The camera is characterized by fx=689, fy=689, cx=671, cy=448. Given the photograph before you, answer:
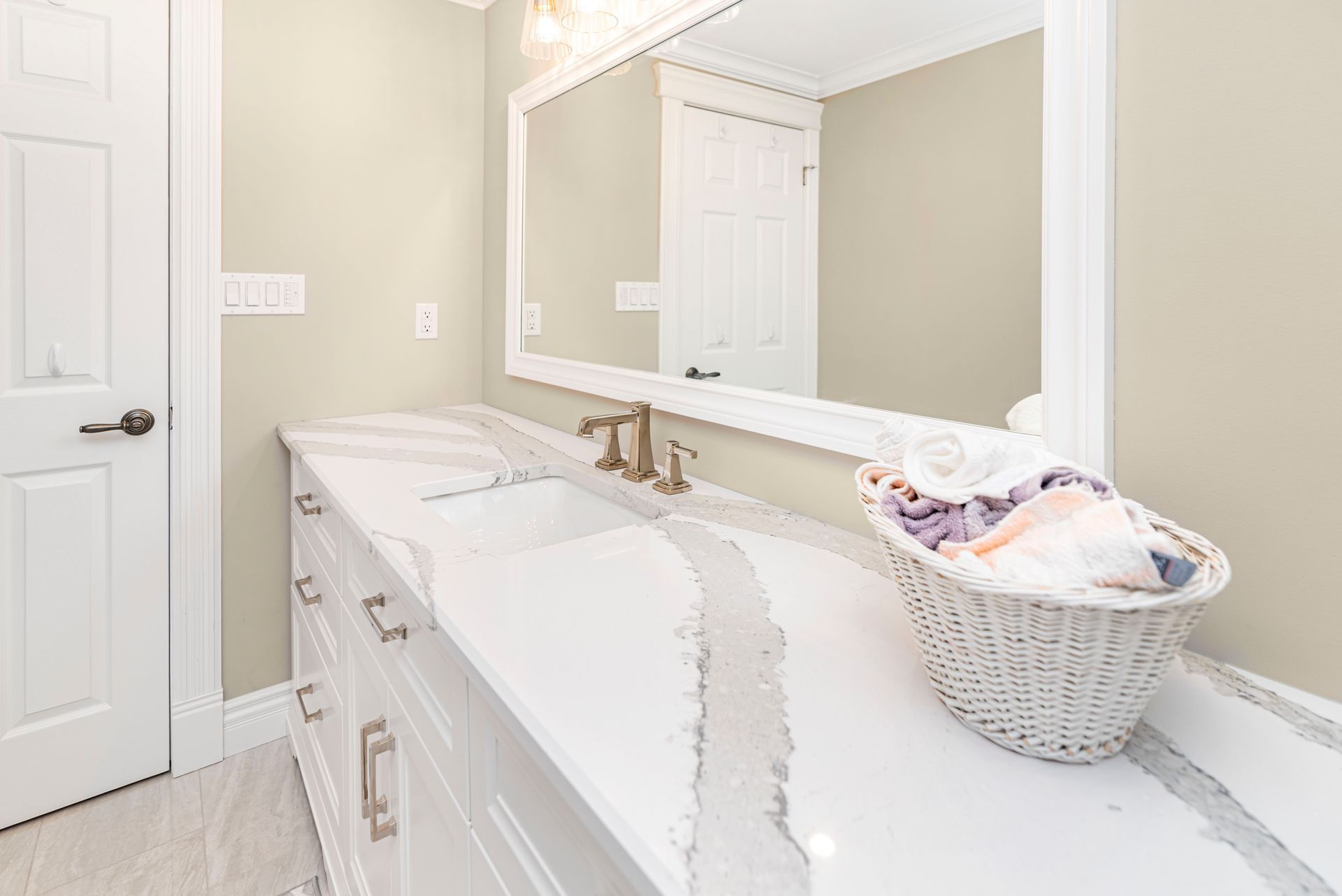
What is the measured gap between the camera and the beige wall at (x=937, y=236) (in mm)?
812

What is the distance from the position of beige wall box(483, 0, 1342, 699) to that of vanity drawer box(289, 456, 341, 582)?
1.28 metres

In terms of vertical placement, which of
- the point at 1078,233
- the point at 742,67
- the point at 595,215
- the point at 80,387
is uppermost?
the point at 742,67

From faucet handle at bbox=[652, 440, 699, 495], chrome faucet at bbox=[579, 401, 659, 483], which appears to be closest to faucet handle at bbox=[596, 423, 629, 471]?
chrome faucet at bbox=[579, 401, 659, 483]

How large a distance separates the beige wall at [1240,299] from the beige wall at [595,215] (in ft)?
2.90

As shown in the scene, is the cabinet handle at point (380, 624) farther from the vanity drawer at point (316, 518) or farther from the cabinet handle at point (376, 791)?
the vanity drawer at point (316, 518)

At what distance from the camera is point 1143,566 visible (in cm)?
46

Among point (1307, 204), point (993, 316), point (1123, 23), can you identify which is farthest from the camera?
point (993, 316)

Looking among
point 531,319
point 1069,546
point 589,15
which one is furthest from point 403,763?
point 589,15

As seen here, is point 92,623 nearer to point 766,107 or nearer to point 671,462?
point 671,462

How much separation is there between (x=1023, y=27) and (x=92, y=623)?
7.20 feet

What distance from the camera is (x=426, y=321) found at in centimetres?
209

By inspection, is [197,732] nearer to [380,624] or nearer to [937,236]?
[380,624]

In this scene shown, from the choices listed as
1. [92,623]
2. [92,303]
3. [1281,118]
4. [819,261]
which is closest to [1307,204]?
[1281,118]

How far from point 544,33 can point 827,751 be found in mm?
1642
